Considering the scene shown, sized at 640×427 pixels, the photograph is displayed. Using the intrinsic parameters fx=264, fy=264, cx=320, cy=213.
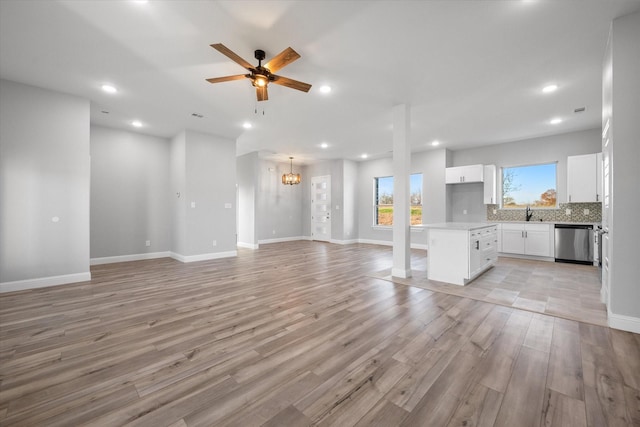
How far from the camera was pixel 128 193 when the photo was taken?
19.7 feet

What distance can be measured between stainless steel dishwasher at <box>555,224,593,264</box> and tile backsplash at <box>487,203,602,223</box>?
45 cm

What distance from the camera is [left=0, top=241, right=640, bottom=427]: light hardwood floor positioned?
4.79 ft

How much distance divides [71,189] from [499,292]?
653 cm

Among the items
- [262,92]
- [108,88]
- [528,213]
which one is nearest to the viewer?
[262,92]

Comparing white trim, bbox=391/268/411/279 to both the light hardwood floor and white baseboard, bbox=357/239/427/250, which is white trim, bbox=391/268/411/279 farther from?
white baseboard, bbox=357/239/427/250

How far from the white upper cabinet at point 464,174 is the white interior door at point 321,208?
396 cm

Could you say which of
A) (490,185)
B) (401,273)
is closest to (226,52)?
(401,273)

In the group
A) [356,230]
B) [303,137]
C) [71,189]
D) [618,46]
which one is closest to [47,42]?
[71,189]

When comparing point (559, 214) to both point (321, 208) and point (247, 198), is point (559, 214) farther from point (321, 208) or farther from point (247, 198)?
point (247, 198)

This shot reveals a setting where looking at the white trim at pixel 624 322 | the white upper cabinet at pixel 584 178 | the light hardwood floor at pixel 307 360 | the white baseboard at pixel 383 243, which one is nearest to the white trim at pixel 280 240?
the white baseboard at pixel 383 243

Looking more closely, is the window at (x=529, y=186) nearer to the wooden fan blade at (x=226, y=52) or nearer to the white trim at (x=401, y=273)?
the white trim at (x=401, y=273)

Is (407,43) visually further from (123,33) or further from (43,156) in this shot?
(43,156)

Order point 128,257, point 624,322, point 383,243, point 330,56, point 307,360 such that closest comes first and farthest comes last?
point 307,360 → point 624,322 → point 330,56 → point 128,257 → point 383,243

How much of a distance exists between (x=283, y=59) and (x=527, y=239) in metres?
6.48
